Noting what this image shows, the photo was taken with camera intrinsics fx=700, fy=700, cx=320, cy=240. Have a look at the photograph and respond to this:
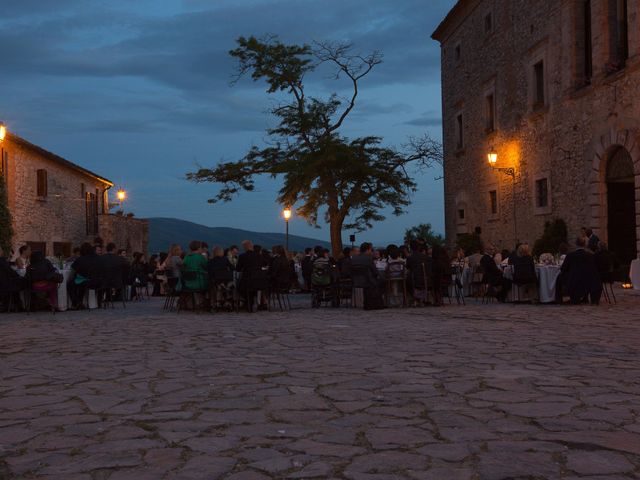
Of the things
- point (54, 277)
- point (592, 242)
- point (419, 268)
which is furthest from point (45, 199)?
point (592, 242)

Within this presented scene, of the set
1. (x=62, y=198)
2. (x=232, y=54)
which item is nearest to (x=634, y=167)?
(x=232, y=54)

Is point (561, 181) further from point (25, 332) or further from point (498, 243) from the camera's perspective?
point (25, 332)

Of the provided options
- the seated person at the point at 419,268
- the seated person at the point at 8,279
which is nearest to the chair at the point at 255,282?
the seated person at the point at 419,268

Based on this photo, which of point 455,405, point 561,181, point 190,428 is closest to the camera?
point 190,428

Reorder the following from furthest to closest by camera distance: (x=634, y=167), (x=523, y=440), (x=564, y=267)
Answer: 1. (x=634, y=167)
2. (x=564, y=267)
3. (x=523, y=440)

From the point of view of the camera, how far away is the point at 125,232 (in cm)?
3500

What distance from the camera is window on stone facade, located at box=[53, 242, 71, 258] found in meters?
28.0

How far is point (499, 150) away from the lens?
23.1 m

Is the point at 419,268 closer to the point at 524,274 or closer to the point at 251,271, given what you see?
the point at 524,274

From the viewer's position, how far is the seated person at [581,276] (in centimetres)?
1229

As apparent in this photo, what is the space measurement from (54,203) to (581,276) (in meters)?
21.4

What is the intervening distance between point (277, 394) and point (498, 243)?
19.8 metres

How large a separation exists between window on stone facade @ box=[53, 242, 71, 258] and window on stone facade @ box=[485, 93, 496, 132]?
1708 centimetres

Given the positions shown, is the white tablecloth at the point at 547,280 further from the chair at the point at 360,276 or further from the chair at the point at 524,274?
the chair at the point at 360,276
